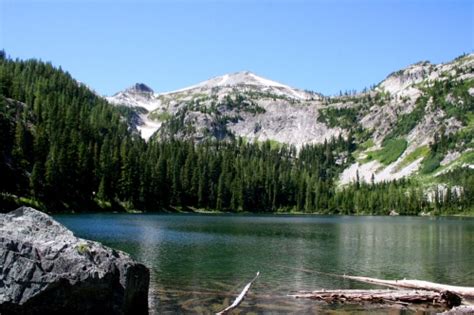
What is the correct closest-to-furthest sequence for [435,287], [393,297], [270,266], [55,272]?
[55,272] → [393,297] → [435,287] → [270,266]

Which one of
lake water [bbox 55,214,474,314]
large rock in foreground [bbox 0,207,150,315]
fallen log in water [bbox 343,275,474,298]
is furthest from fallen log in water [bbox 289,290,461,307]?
large rock in foreground [bbox 0,207,150,315]

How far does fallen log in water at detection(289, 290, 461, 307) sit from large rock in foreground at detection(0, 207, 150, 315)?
13.9m

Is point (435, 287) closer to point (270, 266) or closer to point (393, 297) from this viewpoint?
point (393, 297)

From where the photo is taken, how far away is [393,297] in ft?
104

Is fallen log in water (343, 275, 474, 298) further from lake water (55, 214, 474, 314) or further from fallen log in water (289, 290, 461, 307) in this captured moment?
lake water (55, 214, 474, 314)

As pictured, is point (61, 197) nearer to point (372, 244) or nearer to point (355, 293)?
point (372, 244)

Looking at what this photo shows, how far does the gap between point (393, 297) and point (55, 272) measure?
20.9 m

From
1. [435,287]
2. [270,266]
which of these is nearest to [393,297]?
[435,287]

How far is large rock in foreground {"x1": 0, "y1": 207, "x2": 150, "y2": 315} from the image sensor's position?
68.9ft

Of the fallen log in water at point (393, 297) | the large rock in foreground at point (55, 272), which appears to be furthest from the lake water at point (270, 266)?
the large rock in foreground at point (55, 272)

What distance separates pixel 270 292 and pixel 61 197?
110021 mm

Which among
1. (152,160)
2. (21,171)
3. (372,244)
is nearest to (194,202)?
(152,160)

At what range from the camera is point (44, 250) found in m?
22.0

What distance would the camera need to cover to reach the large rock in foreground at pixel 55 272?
21.0m
